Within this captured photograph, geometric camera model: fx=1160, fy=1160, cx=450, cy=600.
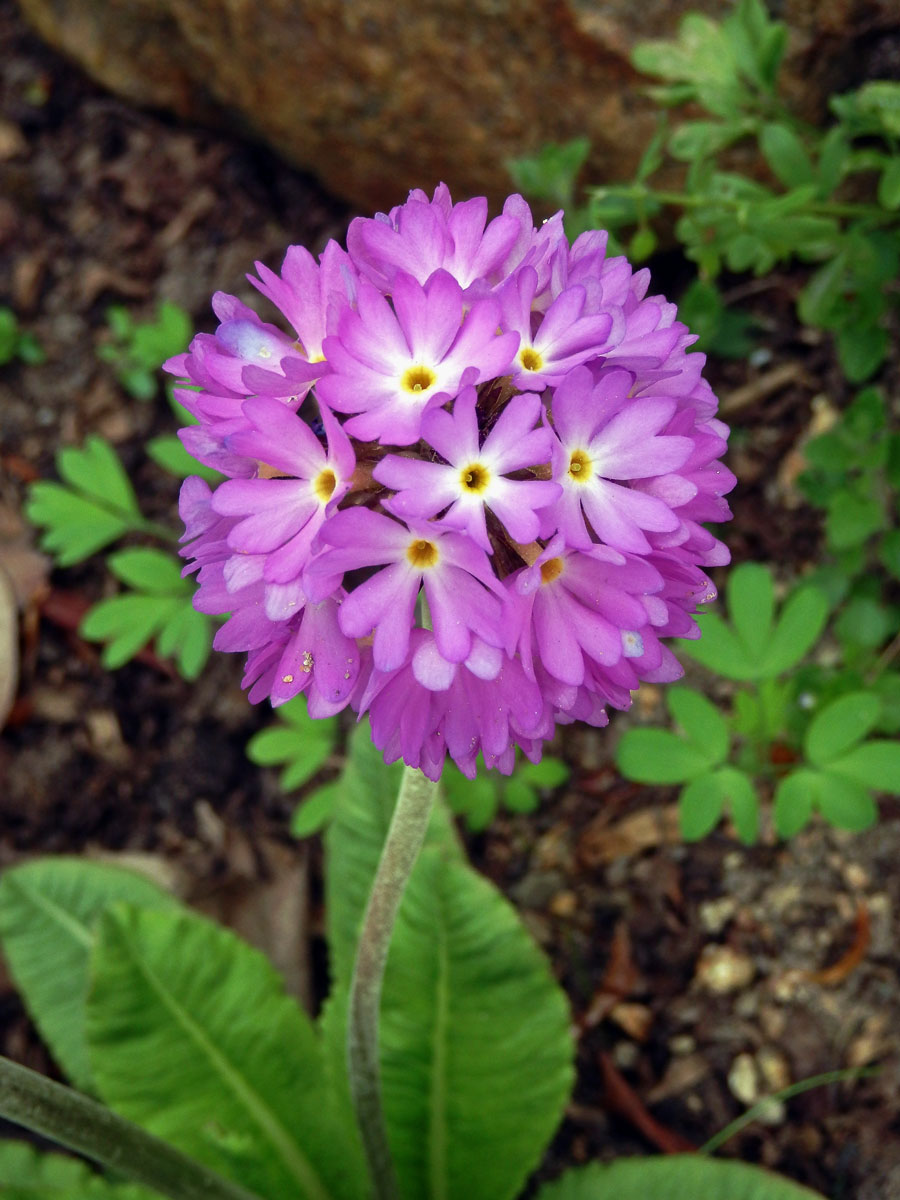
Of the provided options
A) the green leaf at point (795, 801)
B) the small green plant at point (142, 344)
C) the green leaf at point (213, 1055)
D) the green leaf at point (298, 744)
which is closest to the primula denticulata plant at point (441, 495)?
the green leaf at point (213, 1055)

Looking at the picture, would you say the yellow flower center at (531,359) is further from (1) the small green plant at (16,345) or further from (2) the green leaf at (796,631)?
(1) the small green plant at (16,345)

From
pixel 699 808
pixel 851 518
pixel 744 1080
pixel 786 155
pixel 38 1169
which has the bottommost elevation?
pixel 38 1169

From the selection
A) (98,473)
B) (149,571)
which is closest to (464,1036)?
(149,571)

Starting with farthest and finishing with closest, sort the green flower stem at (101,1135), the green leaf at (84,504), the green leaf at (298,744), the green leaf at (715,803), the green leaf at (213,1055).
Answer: the green leaf at (84,504), the green leaf at (298,744), the green leaf at (213,1055), the green leaf at (715,803), the green flower stem at (101,1135)

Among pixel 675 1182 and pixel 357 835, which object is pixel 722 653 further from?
pixel 675 1182

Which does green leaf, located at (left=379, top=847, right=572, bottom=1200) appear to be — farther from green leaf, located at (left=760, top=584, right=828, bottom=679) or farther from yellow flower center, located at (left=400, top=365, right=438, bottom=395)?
yellow flower center, located at (left=400, top=365, right=438, bottom=395)
